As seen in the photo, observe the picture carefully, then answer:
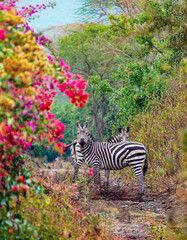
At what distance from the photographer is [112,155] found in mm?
12070

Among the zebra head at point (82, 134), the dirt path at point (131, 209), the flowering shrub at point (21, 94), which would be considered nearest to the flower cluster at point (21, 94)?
the flowering shrub at point (21, 94)

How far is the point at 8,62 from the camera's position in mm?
3592

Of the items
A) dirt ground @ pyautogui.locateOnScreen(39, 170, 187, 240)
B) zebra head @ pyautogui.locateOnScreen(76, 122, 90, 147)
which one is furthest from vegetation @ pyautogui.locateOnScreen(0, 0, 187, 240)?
zebra head @ pyautogui.locateOnScreen(76, 122, 90, 147)

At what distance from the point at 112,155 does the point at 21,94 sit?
8202 millimetres

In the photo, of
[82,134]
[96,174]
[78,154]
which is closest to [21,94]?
[82,134]

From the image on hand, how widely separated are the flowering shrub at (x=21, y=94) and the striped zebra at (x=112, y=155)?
7.06 metres

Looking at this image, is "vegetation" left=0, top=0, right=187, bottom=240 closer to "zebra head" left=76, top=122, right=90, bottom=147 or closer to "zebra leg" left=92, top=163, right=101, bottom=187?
"zebra leg" left=92, top=163, right=101, bottom=187

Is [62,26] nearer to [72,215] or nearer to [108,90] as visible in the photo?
[108,90]

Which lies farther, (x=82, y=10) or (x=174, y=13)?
(x=82, y=10)

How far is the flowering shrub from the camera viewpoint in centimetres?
356

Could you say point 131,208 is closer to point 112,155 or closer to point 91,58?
point 112,155

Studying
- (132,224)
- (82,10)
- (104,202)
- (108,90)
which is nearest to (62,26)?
(82,10)

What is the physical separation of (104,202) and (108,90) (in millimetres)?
10548

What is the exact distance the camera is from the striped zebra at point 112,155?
11672 mm
